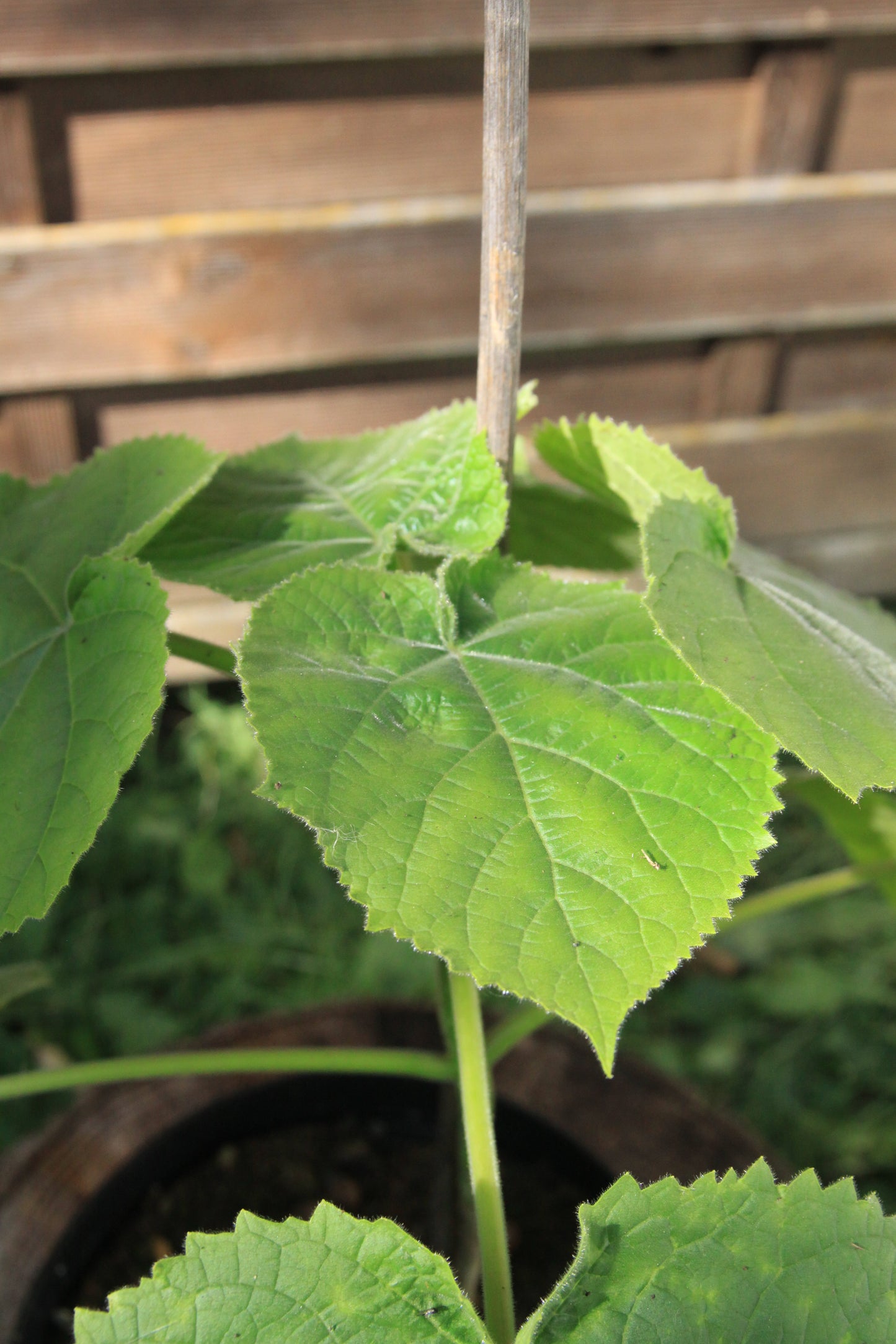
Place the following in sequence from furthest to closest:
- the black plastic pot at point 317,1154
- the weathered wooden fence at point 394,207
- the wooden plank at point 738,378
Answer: the wooden plank at point 738,378 < the weathered wooden fence at point 394,207 < the black plastic pot at point 317,1154

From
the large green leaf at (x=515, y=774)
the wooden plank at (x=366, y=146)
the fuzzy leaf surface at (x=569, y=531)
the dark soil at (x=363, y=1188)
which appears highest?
the wooden plank at (x=366, y=146)

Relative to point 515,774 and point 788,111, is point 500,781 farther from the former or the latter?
point 788,111

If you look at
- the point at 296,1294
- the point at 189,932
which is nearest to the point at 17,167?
the point at 189,932

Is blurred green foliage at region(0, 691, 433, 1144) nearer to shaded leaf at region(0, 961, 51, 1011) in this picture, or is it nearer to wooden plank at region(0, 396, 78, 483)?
wooden plank at region(0, 396, 78, 483)

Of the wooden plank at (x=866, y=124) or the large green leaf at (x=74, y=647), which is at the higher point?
the wooden plank at (x=866, y=124)

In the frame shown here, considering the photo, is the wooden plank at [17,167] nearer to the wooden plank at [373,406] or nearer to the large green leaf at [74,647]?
the wooden plank at [373,406]

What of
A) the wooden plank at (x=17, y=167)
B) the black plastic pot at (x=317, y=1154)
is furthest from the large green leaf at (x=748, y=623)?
the wooden plank at (x=17, y=167)

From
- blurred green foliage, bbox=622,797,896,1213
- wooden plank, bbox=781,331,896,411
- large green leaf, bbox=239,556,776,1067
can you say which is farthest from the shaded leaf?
wooden plank, bbox=781,331,896,411
